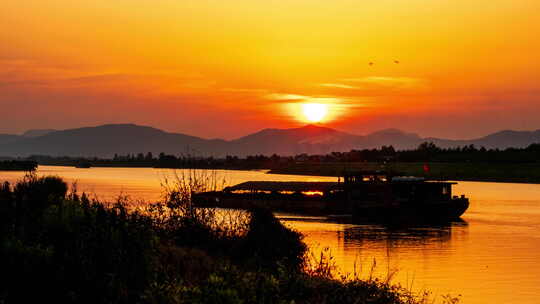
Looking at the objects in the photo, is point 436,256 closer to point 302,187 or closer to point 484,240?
point 484,240

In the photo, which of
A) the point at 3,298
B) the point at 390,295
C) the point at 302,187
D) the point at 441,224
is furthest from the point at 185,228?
the point at 302,187

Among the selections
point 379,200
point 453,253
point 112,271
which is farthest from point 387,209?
point 112,271

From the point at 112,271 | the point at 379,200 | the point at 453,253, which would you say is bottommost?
the point at 453,253

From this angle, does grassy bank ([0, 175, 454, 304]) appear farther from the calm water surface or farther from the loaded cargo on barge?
the loaded cargo on barge

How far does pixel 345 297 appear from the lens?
73.9ft

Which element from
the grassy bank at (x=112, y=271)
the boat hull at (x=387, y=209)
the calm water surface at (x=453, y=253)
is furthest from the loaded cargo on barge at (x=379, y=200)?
the grassy bank at (x=112, y=271)

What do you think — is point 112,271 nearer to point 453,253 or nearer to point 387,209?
point 453,253

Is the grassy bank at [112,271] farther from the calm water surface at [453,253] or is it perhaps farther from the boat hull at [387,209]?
the boat hull at [387,209]

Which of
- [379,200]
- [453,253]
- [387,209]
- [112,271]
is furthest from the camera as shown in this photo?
[379,200]

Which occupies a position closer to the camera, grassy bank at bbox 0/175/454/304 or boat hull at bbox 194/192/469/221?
grassy bank at bbox 0/175/454/304

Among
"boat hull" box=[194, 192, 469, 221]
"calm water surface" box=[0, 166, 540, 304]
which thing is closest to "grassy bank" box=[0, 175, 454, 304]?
"calm water surface" box=[0, 166, 540, 304]

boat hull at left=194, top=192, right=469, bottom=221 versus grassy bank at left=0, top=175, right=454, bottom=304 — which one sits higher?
grassy bank at left=0, top=175, right=454, bottom=304

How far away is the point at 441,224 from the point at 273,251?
49.6 meters

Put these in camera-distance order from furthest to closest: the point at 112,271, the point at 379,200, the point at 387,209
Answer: the point at 379,200 → the point at 387,209 → the point at 112,271
